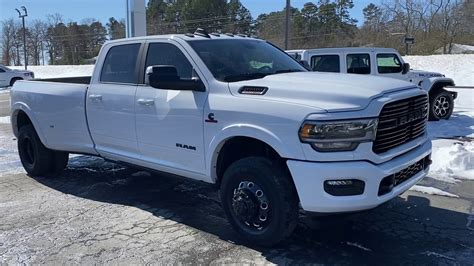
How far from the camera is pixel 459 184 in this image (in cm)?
611

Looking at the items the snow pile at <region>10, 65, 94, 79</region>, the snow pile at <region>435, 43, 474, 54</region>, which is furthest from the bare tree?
the snow pile at <region>435, 43, 474, 54</region>

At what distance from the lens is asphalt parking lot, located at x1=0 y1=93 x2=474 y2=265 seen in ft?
13.1

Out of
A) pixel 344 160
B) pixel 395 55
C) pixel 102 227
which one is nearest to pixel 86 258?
pixel 102 227

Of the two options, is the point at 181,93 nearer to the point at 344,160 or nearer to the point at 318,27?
the point at 344,160

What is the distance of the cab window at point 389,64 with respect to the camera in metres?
11.5

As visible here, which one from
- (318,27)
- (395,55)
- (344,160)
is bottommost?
(344,160)

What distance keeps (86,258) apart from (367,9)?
61.2 metres

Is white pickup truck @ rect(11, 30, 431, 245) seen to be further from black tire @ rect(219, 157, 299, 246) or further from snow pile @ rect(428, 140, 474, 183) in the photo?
snow pile @ rect(428, 140, 474, 183)

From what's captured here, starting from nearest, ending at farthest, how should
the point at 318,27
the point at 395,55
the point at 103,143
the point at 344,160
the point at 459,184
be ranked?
the point at 344,160
the point at 103,143
the point at 459,184
the point at 395,55
the point at 318,27

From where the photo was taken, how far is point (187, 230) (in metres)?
4.64

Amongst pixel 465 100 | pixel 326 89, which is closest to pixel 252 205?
pixel 326 89

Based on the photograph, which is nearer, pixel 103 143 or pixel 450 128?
pixel 103 143

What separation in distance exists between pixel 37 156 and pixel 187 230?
3.28m

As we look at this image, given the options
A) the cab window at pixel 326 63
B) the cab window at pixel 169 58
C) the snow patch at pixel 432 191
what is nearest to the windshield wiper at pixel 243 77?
the cab window at pixel 169 58
